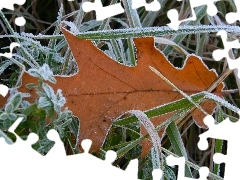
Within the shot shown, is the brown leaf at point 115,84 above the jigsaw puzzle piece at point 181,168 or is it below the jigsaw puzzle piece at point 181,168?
above

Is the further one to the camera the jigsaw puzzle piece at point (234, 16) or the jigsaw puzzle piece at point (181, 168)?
the jigsaw puzzle piece at point (234, 16)

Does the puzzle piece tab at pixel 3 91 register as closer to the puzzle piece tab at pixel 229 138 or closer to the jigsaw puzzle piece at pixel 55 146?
the jigsaw puzzle piece at pixel 55 146

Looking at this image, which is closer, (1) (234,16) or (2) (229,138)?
(2) (229,138)

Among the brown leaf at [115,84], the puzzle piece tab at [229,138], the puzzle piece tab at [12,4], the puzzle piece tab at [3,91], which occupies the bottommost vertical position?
the puzzle piece tab at [229,138]

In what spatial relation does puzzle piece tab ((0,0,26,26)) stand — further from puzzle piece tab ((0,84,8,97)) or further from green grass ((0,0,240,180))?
puzzle piece tab ((0,84,8,97))

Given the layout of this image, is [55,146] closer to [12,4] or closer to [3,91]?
[3,91]

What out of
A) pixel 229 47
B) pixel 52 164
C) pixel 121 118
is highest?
pixel 229 47

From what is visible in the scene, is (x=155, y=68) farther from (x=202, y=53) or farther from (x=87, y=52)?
(x=202, y=53)

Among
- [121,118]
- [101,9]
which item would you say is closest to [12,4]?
[101,9]

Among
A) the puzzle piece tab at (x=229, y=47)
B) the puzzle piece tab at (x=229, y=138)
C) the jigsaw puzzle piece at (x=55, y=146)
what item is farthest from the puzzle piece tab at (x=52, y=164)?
the puzzle piece tab at (x=229, y=47)

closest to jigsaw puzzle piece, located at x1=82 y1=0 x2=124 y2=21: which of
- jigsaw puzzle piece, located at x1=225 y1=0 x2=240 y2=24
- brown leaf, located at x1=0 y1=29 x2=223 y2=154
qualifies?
brown leaf, located at x1=0 y1=29 x2=223 y2=154
